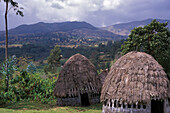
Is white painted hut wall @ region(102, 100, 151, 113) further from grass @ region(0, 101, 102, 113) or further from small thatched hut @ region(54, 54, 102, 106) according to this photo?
small thatched hut @ region(54, 54, 102, 106)

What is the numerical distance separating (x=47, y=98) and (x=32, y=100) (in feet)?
5.47

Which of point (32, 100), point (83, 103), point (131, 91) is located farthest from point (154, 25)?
point (32, 100)

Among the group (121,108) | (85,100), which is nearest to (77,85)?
(85,100)

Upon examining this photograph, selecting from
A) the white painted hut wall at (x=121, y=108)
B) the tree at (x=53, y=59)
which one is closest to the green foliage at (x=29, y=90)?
the white painted hut wall at (x=121, y=108)

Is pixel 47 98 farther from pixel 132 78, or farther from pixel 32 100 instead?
Answer: pixel 132 78

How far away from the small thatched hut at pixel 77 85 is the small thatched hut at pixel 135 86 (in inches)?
207

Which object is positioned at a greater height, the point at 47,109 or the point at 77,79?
the point at 77,79

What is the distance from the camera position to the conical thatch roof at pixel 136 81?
35.8 feet

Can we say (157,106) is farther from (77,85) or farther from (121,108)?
(77,85)

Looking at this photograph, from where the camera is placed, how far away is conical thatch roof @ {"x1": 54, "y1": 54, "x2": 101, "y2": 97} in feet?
56.4

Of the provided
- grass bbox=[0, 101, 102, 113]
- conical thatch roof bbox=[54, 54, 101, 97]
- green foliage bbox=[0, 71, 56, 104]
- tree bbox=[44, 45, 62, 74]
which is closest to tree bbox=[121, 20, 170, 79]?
conical thatch roof bbox=[54, 54, 101, 97]

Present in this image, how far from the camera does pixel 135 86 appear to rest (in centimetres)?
1116

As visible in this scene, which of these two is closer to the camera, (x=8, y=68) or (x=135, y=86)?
(x=135, y=86)

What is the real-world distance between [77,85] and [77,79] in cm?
57
